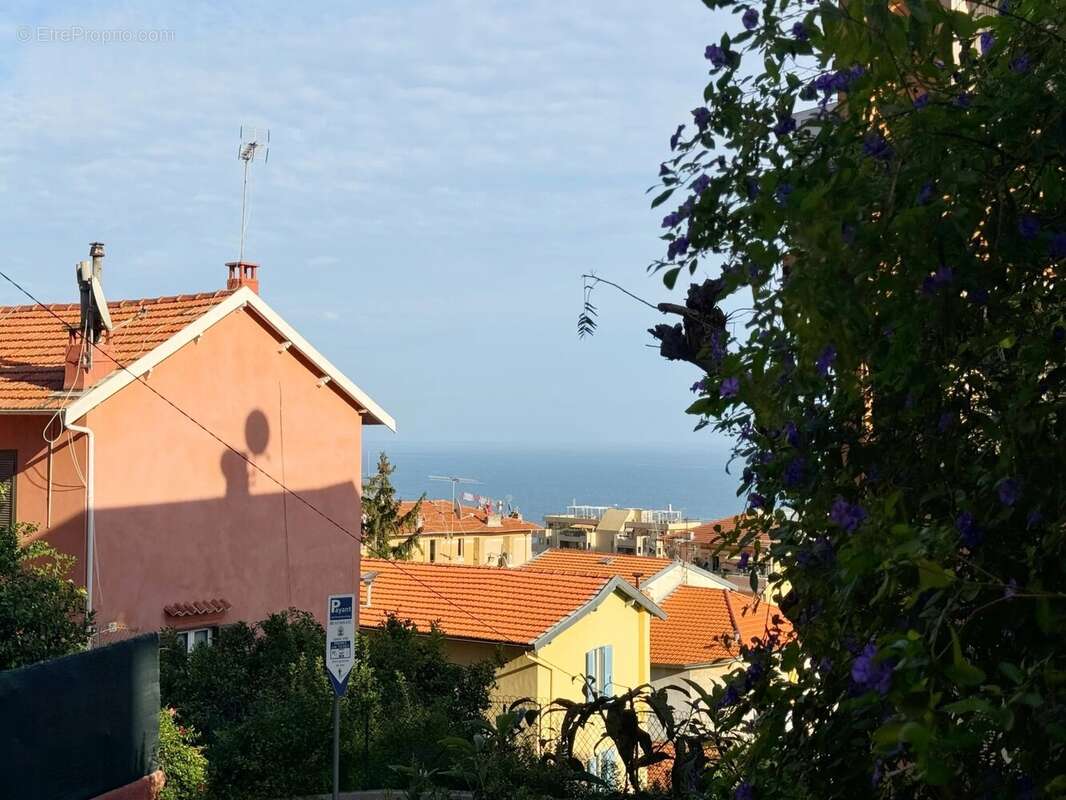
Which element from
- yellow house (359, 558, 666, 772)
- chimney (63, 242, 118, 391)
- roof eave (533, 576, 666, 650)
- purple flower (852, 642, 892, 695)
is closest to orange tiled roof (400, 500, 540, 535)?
yellow house (359, 558, 666, 772)

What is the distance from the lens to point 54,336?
64.1 feet

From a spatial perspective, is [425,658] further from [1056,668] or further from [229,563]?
[1056,668]

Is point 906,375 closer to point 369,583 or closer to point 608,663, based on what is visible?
point 369,583

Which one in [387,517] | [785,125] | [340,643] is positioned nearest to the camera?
[785,125]

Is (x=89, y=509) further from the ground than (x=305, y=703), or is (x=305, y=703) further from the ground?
(x=89, y=509)

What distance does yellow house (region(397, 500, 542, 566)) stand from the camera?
65.3 m

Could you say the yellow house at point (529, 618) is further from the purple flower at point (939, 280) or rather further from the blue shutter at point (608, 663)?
the purple flower at point (939, 280)

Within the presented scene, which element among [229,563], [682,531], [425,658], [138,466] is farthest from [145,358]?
[682,531]

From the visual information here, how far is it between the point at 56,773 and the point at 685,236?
822 centimetres

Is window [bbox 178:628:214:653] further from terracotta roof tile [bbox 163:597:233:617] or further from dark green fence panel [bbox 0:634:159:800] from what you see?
dark green fence panel [bbox 0:634:159:800]

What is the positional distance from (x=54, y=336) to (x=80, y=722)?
1112 cm

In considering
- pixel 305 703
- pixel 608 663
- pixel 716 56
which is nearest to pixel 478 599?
pixel 608 663

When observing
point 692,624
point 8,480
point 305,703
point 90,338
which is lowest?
point 692,624

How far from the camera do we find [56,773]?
9414 mm
